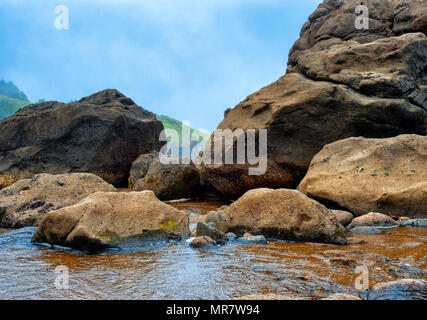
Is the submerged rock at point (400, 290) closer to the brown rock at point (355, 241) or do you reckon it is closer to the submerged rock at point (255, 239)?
the brown rock at point (355, 241)

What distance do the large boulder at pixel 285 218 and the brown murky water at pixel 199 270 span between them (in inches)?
12.1

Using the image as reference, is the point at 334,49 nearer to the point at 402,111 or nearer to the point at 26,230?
the point at 402,111

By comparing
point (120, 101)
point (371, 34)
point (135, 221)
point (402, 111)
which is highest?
point (371, 34)

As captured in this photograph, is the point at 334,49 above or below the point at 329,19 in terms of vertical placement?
below

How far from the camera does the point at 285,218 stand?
6445 millimetres

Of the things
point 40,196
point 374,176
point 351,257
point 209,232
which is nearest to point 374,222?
point 374,176

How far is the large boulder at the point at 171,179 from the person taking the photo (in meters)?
13.8

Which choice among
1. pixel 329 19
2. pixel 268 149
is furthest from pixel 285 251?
pixel 329 19

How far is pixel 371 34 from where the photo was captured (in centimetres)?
1717

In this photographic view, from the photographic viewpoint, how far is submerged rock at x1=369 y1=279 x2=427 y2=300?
334 centimetres

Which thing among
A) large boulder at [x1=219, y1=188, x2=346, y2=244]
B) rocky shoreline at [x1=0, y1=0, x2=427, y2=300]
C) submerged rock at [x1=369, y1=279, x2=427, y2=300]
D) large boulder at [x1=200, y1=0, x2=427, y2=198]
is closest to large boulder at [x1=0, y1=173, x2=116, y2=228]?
rocky shoreline at [x1=0, y1=0, x2=427, y2=300]

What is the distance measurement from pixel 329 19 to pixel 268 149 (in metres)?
10.5

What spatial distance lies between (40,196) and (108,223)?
159 inches

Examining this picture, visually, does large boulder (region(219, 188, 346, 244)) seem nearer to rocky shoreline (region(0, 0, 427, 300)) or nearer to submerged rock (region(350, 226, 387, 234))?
rocky shoreline (region(0, 0, 427, 300))
